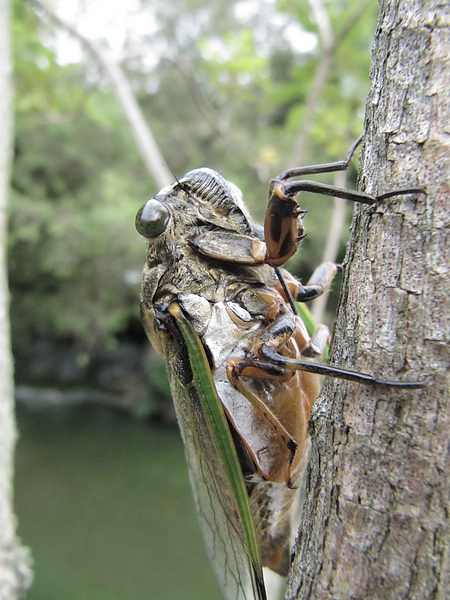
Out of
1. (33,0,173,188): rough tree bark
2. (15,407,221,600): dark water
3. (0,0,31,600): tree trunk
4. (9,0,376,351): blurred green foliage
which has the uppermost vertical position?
(9,0,376,351): blurred green foliage

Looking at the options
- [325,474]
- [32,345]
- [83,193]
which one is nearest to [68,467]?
[32,345]

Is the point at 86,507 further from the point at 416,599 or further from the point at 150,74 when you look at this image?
the point at 150,74

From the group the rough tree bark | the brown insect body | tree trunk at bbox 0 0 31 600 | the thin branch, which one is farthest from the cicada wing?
the thin branch

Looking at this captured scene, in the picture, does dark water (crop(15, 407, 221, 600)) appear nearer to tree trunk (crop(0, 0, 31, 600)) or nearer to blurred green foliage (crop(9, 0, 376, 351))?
blurred green foliage (crop(9, 0, 376, 351))

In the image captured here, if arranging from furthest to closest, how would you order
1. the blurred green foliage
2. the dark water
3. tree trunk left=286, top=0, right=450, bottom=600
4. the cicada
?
the blurred green foliage
the dark water
the cicada
tree trunk left=286, top=0, right=450, bottom=600

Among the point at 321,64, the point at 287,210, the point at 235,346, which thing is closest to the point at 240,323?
the point at 235,346

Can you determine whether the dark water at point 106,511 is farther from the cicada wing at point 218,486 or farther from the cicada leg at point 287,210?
the cicada leg at point 287,210

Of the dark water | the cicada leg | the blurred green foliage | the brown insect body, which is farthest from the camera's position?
the blurred green foliage
